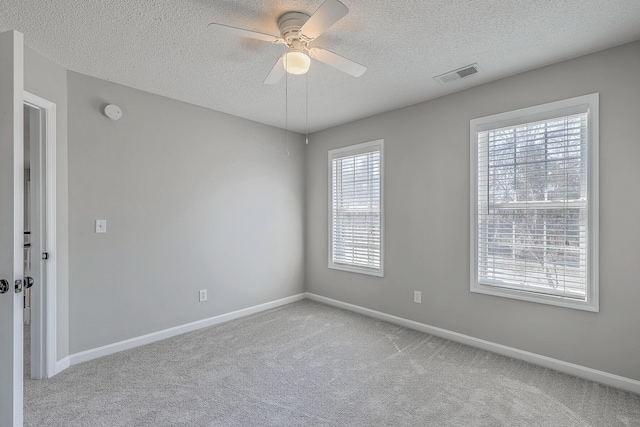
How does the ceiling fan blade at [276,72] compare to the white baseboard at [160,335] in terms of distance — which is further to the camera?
the white baseboard at [160,335]

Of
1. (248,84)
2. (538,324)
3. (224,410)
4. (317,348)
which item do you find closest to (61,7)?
(248,84)

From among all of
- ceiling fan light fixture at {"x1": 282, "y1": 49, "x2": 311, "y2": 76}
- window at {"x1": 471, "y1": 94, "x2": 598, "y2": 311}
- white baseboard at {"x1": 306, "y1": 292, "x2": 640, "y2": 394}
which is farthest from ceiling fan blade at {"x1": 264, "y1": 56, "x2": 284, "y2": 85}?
white baseboard at {"x1": 306, "y1": 292, "x2": 640, "y2": 394}

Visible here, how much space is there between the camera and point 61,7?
1845mm

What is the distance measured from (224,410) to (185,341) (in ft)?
4.35

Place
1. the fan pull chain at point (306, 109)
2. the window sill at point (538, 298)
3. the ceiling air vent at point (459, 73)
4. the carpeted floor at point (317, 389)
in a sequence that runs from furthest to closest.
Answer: the fan pull chain at point (306, 109) → the ceiling air vent at point (459, 73) → the window sill at point (538, 298) → the carpeted floor at point (317, 389)

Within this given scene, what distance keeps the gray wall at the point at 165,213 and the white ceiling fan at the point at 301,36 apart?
1688 mm

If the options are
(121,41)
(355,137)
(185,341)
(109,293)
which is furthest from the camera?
(355,137)

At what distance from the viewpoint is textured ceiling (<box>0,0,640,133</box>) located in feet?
6.13

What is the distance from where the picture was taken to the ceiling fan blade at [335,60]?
203 cm

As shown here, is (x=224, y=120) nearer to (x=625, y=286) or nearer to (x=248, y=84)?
(x=248, y=84)

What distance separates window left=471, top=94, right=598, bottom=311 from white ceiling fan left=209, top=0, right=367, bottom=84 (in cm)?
165

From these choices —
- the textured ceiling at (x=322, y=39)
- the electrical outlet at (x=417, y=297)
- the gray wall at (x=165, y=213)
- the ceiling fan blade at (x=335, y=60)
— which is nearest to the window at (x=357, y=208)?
the electrical outlet at (x=417, y=297)
